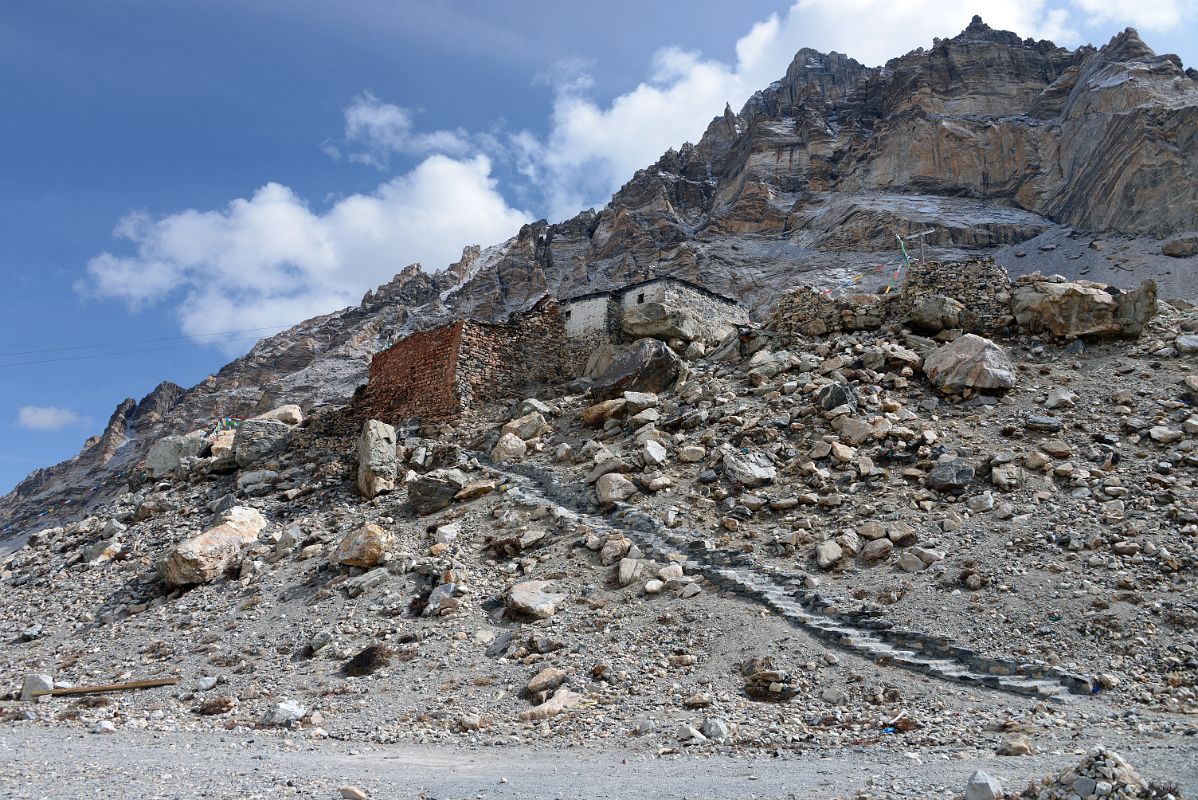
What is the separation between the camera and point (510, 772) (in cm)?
649

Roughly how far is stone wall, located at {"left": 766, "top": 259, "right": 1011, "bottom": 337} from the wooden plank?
15.3 m

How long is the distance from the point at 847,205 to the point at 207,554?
71.8m

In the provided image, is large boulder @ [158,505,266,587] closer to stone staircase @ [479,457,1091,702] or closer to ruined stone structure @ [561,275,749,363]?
stone staircase @ [479,457,1091,702]

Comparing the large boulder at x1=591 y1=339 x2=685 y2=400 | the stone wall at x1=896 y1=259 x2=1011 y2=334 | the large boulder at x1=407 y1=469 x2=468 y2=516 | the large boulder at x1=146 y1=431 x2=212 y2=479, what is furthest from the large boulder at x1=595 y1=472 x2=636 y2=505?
the large boulder at x1=146 y1=431 x2=212 y2=479

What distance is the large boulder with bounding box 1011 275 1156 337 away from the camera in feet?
51.9

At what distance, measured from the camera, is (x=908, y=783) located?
5.65 meters

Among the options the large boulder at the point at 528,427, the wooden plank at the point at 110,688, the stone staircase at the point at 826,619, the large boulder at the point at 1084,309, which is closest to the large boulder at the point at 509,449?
the large boulder at the point at 528,427

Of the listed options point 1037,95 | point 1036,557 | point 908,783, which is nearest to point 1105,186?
point 1037,95

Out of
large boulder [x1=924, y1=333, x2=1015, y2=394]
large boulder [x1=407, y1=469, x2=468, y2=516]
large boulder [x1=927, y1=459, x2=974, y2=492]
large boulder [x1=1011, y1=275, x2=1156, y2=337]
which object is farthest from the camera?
large boulder [x1=1011, y1=275, x2=1156, y2=337]

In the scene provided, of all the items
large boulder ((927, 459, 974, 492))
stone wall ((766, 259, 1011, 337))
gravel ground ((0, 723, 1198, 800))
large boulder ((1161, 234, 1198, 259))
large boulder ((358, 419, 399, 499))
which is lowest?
gravel ground ((0, 723, 1198, 800))

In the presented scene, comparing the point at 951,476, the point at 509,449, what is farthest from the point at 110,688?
the point at 951,476

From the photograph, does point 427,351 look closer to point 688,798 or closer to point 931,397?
point 931,397

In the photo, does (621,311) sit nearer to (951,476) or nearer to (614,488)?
(614,488)

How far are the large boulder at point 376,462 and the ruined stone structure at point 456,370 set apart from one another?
250 cm
